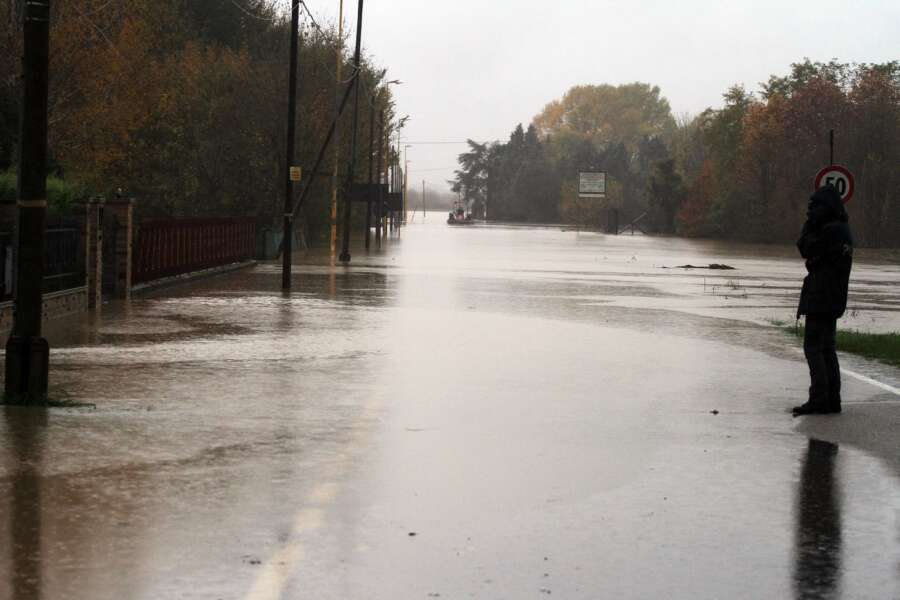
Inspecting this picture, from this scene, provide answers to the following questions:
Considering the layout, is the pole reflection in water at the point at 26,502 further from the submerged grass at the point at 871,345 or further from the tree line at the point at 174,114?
the tree line at the point at 174,114

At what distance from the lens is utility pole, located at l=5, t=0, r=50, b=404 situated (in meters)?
11.4

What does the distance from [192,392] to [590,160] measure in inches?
6799

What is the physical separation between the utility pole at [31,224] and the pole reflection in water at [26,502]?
35cm

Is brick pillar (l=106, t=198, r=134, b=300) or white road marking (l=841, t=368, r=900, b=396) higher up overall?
brick pillar (l=106, t=198, r=134, b=300)

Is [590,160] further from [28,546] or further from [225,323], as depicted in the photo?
[28,546]

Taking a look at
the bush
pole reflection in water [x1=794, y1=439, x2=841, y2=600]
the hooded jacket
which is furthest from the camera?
the bush

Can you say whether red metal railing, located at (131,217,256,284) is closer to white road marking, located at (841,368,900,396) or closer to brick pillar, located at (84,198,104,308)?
brick pillar, located at (84,198,104,308)

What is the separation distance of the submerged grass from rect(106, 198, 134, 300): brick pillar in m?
11.3

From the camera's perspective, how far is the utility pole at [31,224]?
1138cm

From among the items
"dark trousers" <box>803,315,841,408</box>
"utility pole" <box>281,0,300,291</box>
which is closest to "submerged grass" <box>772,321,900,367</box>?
"dark trousers" <box>803,315,841,408</box>

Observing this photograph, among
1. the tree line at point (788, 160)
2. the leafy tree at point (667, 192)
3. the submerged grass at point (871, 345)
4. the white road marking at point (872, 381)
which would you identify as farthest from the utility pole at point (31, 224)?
the leafy tree at point (667, 192)

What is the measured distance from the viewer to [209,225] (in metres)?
34.3

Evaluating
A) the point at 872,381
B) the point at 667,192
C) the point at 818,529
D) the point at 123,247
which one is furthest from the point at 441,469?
the point at 667,192

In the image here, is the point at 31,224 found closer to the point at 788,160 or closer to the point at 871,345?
the point at 871,345
